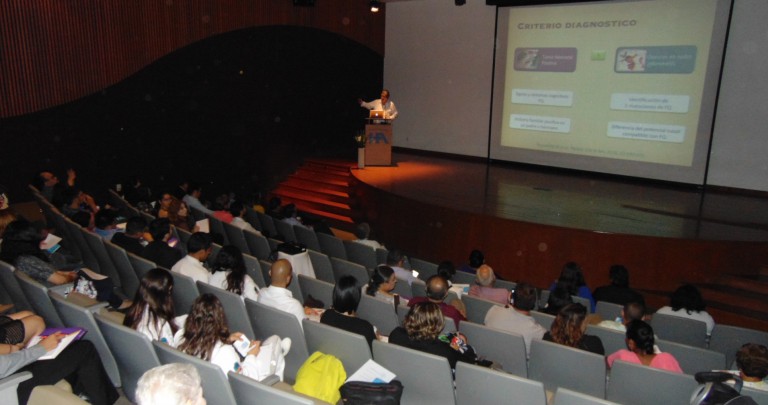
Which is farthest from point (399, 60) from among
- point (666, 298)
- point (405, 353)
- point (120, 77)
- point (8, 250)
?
point (405, 353)

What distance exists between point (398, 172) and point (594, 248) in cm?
441

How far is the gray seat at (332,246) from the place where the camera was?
649 centimetres

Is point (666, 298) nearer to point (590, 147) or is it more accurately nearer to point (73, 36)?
point (590, 147)

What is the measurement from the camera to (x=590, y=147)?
10328 millimetres

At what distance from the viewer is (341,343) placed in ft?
10.4

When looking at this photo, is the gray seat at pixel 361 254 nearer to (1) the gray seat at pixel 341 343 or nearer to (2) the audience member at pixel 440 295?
(2) the audience member at pixel 440 295

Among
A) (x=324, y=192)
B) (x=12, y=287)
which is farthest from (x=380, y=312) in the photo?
(x=324, y=192)

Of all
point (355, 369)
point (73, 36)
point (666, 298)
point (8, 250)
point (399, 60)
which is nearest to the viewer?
point (355, 369)

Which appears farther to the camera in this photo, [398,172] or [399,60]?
[399,60]

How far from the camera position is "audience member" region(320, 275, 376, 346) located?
11.1 feet

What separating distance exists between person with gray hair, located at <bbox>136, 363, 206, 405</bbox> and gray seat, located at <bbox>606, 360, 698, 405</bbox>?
2.27 metres

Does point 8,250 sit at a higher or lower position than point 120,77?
lower

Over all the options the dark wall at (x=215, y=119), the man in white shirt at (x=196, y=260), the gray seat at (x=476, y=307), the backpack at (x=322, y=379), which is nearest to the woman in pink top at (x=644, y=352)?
the gray seat at (x=476, y=307)

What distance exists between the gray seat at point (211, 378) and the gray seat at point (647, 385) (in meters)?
2.07
